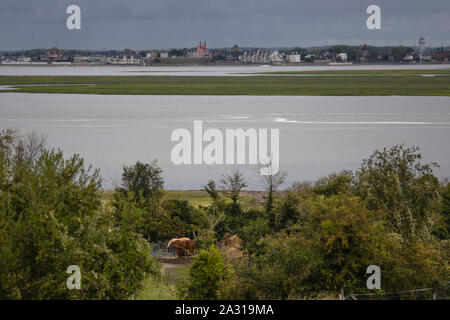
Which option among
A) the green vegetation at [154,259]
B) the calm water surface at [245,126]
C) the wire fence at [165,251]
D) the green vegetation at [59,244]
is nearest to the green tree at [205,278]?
the green vegetation at [154,259]

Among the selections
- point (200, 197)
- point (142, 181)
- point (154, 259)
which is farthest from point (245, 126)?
point (154, 259)

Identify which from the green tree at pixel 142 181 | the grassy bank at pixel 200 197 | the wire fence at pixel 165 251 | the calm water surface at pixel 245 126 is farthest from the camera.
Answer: the calm water surface at pixel 245 126

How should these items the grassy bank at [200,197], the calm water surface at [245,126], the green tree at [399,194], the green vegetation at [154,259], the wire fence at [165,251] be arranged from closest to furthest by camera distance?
the green vegetation at [154,259] → the green tree at [399,194] → the wire fence at [165,251] → the grassy bank at [200,197] → the calm water surface at [245,126]

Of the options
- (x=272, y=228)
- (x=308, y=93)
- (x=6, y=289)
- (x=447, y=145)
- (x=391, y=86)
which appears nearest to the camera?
(x=6, y=289)

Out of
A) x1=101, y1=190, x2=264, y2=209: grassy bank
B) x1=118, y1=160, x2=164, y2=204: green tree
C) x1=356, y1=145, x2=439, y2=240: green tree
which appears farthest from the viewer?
x1=101, y1=190, x2=264, y2=209: grassy bank

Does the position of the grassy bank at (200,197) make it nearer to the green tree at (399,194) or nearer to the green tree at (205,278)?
the green tree at (399,194)

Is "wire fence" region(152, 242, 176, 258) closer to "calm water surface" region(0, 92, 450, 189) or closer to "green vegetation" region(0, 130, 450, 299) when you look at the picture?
"green vegetation" region(0, 130, 450, 299)

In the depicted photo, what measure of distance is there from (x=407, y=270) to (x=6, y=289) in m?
9.99

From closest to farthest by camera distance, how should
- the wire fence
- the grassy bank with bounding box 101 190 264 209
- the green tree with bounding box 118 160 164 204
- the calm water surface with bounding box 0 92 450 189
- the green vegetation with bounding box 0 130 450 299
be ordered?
the green vegetation with bounding box 0 130 450 299 < the wire fence < the green tree with bounding box 118 160 164 204 < the grassy bank with bounding box 101 190 264 209 < the calm water surface with bounding box 0 92 450 189

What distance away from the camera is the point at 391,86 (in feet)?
346

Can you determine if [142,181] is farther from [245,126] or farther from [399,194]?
[245,126]

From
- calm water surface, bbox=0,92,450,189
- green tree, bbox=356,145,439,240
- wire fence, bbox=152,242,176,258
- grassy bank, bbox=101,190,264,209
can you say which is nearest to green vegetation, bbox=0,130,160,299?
wire fence, bbox=152,242,176,258
